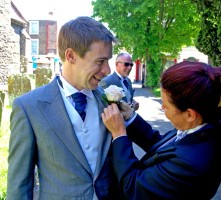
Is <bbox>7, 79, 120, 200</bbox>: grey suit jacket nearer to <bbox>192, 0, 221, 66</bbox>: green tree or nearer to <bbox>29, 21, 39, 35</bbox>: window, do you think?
<bbox>192, 0, 221, 66</bbox>: green tree

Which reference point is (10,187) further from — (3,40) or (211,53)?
(3,40)

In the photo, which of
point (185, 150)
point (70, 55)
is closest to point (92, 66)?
point (70, 55)

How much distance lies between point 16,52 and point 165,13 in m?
12.3

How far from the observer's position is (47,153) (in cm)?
206

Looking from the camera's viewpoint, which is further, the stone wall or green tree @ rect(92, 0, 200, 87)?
green tree @ rect(92, 0, 200, 87)

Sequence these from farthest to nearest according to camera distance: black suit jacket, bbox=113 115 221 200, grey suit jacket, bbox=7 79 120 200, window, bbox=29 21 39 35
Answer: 1. window, bbox=29 21 39 35
2. grey suit jacket, bbox=7 79 120 200
3. black suit jacket, bbox=113 115 221 200

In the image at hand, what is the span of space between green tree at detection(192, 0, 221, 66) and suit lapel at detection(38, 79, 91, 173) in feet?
21.4

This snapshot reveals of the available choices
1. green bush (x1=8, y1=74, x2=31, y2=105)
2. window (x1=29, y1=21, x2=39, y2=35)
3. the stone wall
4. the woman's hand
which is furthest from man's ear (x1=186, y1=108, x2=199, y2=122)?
window (x1=29, y1=21, x2=39, y2=35)

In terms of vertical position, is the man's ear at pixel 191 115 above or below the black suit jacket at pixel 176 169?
above

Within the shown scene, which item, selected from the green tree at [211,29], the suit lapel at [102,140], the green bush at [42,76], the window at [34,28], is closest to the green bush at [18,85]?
the green bush at [42,76]

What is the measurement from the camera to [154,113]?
49.5ft

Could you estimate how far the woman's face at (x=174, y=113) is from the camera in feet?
6.81

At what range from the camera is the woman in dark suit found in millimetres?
1946

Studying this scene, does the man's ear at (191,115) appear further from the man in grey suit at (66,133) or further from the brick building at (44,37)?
the brick building at (44,37)
